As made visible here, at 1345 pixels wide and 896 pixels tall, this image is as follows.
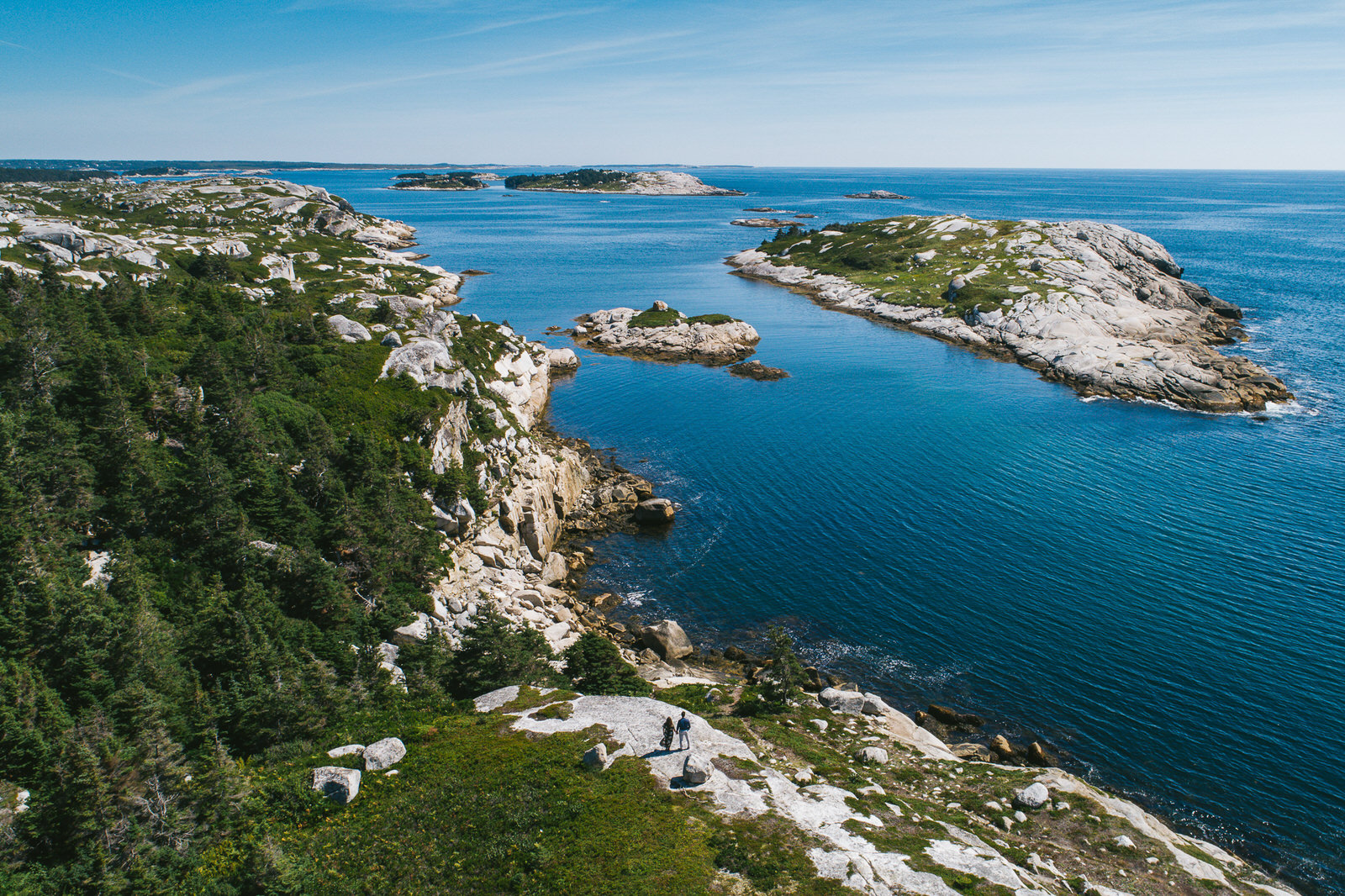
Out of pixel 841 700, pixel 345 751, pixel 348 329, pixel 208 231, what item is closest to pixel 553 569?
pixel 841 700

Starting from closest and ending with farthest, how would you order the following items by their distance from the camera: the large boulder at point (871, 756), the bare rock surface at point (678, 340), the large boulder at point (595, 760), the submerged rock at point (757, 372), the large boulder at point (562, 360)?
the large boulder at point (595, 760) → the large boulder at point (871, 756) → the submerged rock at point (757, 372) → the large boulder at point (562, 360) → the bare rock surface at point (678, 340)

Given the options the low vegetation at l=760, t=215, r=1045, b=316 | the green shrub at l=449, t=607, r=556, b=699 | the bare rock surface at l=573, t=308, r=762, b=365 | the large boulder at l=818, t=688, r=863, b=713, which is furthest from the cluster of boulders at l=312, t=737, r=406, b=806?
the low vegetation at l=760, t=215, r=1045, b=316

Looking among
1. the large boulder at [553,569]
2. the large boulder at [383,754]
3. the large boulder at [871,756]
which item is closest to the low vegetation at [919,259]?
the large boulder at [553,569]

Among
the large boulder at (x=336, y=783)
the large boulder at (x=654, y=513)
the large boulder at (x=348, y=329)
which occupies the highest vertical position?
the large boulder at (x=348, y=329)

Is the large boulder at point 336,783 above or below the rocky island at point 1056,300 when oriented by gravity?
below

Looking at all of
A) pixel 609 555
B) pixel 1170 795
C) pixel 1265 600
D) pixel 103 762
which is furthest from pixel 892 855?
pixel 1265 600

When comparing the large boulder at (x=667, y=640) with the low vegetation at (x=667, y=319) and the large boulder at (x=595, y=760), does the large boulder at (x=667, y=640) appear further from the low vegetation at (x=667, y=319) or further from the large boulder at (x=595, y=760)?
the low vegetation at (x=667, y=319)
